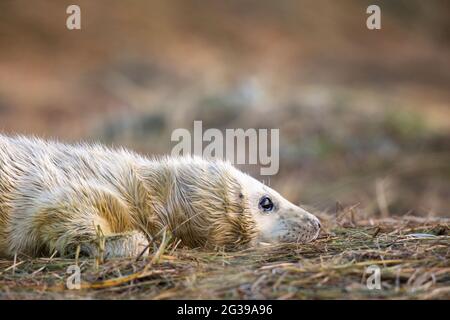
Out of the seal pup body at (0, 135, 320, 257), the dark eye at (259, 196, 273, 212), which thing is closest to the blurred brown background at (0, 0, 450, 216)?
the dark eye at (259, 196, 273, 212)

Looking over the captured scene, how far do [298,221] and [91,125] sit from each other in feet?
25.7

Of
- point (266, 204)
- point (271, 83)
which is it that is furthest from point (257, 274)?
point (271, 83)

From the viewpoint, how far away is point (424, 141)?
35.3 feet

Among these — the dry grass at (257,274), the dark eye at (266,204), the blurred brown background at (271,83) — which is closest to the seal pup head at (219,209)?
the dark eye at (266,204)

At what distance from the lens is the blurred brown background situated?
999 cm

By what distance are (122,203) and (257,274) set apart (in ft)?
4.48

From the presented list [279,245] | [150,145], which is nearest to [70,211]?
[279,245]

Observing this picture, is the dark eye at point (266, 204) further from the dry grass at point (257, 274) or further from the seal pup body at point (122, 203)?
the dry grass at point (257, 274)

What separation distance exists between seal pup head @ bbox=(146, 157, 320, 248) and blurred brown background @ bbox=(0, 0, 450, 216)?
5.98 feet

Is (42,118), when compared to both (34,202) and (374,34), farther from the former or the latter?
(374,34)

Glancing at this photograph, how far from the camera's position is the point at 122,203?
15.9 ft

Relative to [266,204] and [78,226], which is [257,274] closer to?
[78,226]

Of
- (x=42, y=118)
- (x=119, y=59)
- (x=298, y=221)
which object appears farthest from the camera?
(x=119, y=59)

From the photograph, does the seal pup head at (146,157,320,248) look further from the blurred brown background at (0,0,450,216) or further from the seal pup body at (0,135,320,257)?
the blurred brown background at (0,0,450,216)
